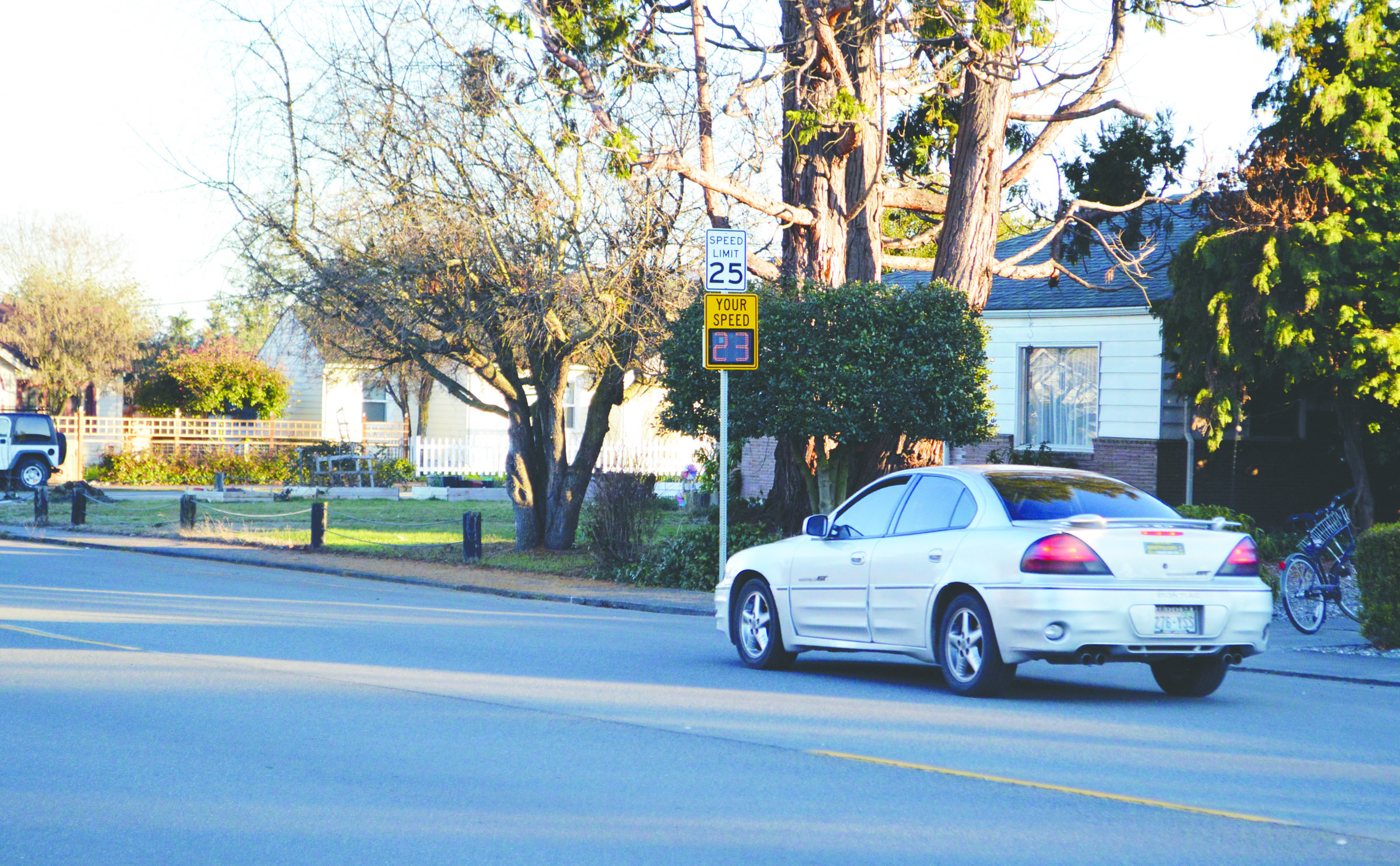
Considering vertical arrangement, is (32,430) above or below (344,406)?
below

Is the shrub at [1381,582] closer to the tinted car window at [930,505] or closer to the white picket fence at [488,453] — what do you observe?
the tinted car window at [930,505]

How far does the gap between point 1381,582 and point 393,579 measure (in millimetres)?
12501

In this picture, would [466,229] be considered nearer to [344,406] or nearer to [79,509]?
[79,509]

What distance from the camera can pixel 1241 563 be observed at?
9.34 m

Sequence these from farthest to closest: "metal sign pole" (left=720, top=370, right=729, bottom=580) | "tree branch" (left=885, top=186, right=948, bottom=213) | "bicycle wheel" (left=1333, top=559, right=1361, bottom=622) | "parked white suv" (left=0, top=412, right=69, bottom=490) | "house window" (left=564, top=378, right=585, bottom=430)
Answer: "house window" (left=564, top=378, right=585, bottom=430) < "parked white suv" (left=0, top=412, right=69, bottom=490) < "tree branch" (left=885, top=186, right=948, bottom=213) < "metal sign pole" (left=720, top=370, right=729, bottom=580) < "bicycle wheel" (left=1333, top=559, right=1361, bottom=622)

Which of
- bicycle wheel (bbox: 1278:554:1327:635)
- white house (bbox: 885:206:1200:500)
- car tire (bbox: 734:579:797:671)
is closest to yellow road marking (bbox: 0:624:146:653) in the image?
car tire (bbox: 734:579:797:671)

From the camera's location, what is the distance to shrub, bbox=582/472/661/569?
19.4 meters

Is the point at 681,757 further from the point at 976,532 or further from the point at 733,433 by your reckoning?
the point at 733,433

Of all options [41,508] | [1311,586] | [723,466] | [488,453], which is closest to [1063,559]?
[1311,586]

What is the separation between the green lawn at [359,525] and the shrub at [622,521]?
0.69 metres

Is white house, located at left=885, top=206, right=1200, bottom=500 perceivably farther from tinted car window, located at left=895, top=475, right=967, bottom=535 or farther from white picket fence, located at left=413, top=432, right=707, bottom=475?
white picket fence, located at left=413, top=432, right=707, bottom=475

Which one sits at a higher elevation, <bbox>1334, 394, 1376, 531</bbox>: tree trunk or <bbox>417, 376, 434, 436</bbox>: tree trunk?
<bbox>417, 376, 434, 436</bbox>: tree trunk

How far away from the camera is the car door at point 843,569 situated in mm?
10422

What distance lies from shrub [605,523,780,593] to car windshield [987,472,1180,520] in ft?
27.0
